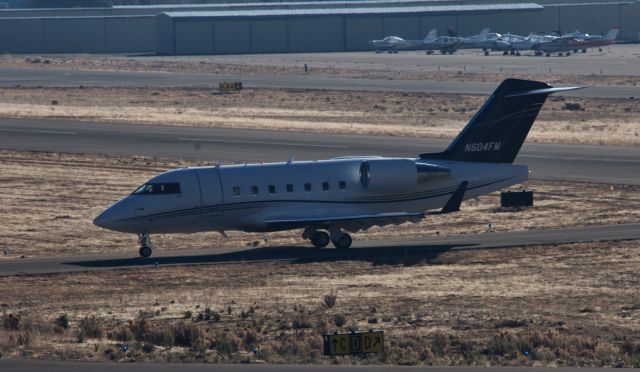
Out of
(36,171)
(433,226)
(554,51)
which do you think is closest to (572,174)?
(433,226)

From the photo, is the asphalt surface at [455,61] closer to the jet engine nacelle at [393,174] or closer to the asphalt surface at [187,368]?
the jet engine nacelle at [393,174]

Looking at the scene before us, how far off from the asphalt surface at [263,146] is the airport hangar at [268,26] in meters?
79.3

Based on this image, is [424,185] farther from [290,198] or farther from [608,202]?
[608,202]

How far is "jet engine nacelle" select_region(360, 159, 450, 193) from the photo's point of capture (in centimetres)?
3972

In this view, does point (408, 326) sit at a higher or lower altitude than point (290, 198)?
lower

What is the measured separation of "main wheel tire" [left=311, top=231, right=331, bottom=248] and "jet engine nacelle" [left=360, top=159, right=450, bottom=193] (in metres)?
2.14

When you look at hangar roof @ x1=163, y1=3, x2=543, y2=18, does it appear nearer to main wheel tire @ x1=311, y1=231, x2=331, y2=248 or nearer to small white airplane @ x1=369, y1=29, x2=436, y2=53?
small white airplane @ x1=369, y1=29, x2=436, y2=53

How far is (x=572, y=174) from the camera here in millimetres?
A: 55812

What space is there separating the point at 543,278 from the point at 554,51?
115 m

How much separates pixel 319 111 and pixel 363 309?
53.6 meters

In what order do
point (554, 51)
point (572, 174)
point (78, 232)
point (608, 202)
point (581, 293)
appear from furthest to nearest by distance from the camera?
point (554, 51) → point (572, 174) → point (608, 202) → point (78, 232) → point (581, 293)

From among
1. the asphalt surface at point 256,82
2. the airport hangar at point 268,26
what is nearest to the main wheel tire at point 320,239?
the asphalt surface at point 256,82

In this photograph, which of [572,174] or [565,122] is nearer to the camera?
[572,174]

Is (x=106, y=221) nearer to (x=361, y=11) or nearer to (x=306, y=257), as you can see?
(x=306, y=257)
